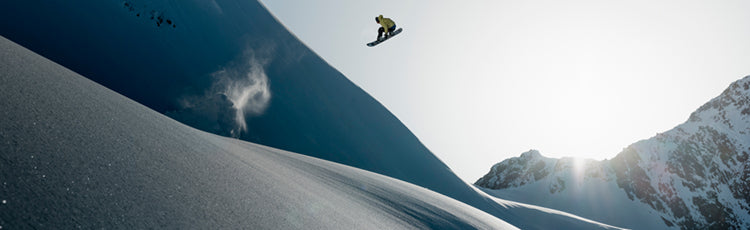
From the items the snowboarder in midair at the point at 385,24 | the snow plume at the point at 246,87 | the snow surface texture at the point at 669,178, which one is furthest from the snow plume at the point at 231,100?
the snow surface texture at the point at 669,178

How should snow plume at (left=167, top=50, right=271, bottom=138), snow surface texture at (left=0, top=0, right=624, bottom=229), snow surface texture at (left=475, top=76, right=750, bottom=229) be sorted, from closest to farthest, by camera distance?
snow surface texture at (left=0, top=0, right=624, bottom=229) < snow plume at (left=167, top=50, right=271, bottom=138) < snow surface texture at (left=475, top=76, right=750, bottom=229)

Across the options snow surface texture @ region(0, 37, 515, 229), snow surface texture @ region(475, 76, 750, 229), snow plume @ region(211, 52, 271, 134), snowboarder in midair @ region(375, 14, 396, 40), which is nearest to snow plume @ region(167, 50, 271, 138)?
snow plume @ region(211, 52, 271, 134)

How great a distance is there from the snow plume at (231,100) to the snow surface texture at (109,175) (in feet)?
48.0

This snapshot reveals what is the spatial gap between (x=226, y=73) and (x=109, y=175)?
2168cm

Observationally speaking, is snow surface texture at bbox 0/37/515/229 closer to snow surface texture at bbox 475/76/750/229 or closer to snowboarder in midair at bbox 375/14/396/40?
snowboarder in midair at bbox 375/14/396/40

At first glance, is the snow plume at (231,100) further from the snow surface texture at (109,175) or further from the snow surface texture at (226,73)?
the snow surface texture at (109,175)

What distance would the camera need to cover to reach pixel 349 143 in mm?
29953

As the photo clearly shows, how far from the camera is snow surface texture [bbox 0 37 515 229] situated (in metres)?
2.11

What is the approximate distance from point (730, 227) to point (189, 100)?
560ft

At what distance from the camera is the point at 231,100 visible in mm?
21156

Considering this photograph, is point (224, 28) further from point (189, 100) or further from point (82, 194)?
point (82, 194)

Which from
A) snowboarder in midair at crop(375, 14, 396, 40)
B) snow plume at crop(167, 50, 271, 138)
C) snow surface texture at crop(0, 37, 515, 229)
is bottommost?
snow surface texture at crop(0, 37, 515, 229)

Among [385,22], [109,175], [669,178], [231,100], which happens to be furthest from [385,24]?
[669,178]

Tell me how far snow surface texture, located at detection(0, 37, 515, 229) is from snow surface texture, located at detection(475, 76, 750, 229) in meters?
117
